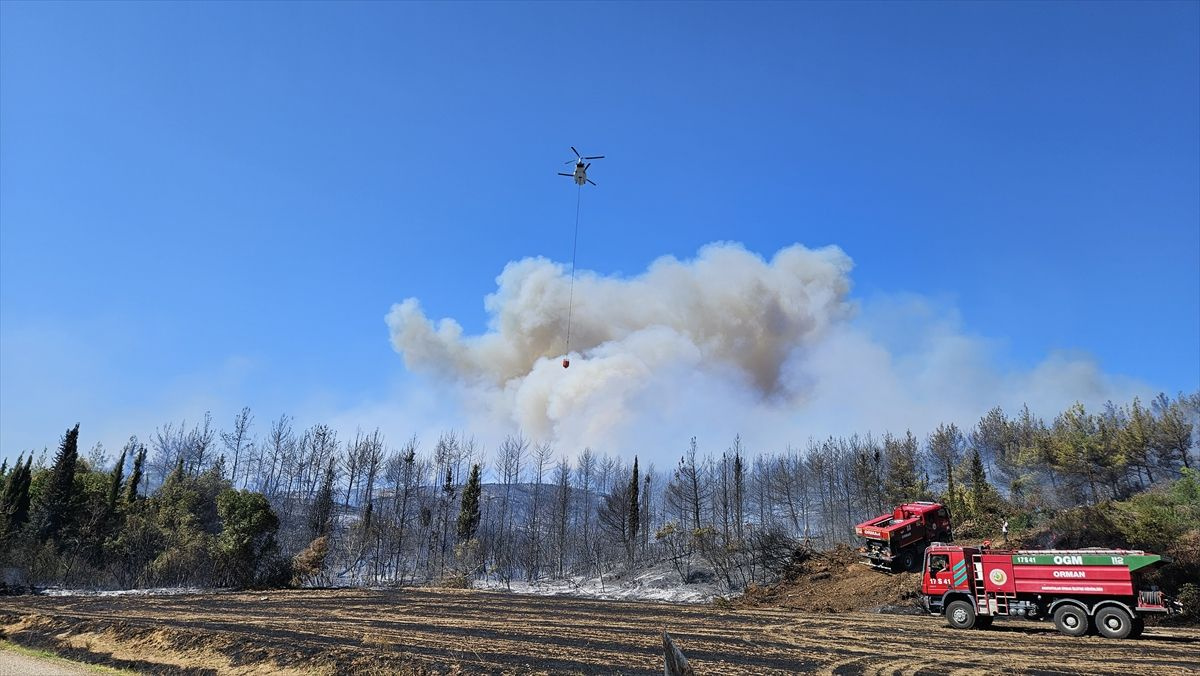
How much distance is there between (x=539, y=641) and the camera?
17391 mm

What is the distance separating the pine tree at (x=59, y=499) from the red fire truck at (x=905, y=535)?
5166 centimetres

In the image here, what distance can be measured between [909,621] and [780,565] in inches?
586

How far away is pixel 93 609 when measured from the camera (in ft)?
79.0

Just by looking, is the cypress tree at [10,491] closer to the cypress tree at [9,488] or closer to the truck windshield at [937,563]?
the cypress tree at [9,488]

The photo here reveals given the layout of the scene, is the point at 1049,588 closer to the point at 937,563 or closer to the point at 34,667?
the point at 937,563

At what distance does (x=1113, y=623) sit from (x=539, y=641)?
17271 mm

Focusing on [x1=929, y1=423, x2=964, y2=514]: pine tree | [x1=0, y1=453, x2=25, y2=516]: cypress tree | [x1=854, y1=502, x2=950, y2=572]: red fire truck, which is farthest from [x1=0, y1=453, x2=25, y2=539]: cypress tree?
[x1=929, y1=423, x2=964, y2=514]: pine tree

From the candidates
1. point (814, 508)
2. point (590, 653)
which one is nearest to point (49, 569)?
point (590, 653)

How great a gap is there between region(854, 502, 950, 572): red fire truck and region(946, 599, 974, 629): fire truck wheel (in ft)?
27.2

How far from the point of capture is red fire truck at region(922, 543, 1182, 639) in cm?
1859

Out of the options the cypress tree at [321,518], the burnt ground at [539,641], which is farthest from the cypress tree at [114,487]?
the burnt ground at [539,641]

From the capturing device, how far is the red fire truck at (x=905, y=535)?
1188 inches

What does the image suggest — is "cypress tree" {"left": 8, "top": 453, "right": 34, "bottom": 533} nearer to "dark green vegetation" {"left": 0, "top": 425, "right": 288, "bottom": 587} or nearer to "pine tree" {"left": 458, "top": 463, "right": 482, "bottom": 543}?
"dark green vegetation" {"left": 0, "top": 425, "right": 288, "bottom": 587}

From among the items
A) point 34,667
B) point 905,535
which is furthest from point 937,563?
point 34,667
